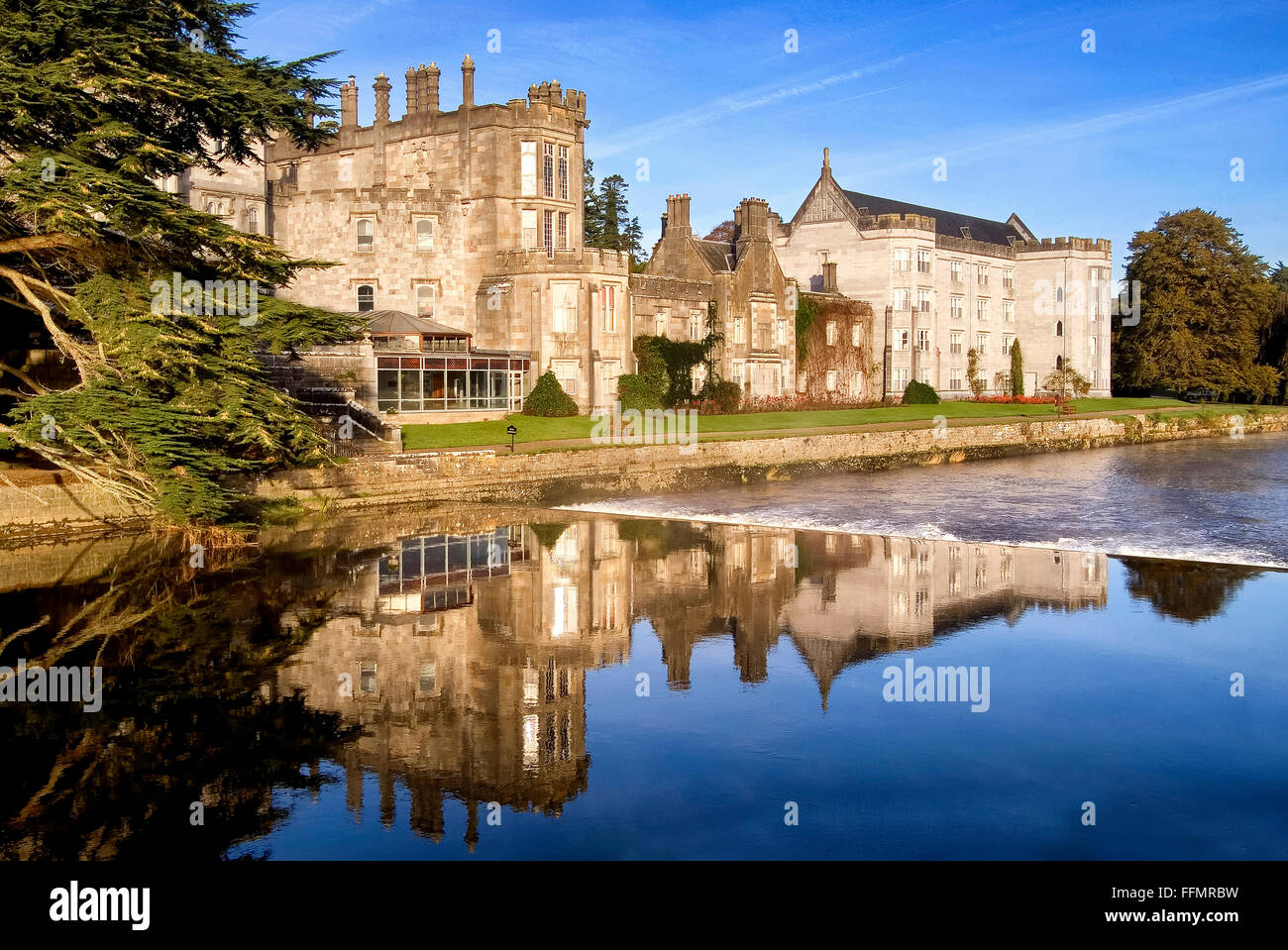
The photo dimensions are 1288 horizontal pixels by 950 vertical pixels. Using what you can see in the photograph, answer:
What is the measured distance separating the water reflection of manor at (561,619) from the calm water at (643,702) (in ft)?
0.21

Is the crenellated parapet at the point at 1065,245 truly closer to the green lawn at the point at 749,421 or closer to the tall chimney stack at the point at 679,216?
the green lawn at the point at 749,421

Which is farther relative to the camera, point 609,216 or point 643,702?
point 609,216

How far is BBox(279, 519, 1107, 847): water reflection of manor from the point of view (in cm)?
1033

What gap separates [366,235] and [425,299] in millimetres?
3239

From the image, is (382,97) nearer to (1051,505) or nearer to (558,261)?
(558,261)

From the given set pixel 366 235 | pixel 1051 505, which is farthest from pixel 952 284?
pixel 1051 505

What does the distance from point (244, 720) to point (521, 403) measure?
3066 cm

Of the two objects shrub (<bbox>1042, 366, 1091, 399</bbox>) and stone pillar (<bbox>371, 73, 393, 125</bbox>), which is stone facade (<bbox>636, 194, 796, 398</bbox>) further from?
shrub (<bbox>1042, 366, 1091, 399</bbox>)

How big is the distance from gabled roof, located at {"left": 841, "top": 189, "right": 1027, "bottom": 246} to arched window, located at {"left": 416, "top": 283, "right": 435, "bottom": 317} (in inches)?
1100

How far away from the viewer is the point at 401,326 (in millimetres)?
39125

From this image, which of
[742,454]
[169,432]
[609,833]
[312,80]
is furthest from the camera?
[742,454]
